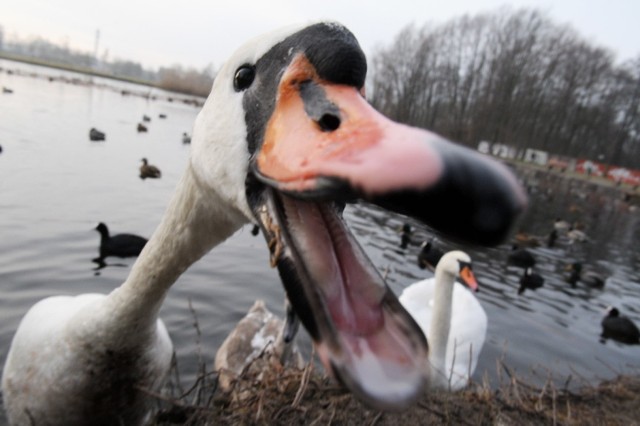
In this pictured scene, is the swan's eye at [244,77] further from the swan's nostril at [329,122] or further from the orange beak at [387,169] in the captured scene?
the swan's nostril at [329,122]

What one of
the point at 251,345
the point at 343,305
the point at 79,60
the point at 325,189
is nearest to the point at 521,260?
the point at 251,345

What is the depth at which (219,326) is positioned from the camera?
6055 mm

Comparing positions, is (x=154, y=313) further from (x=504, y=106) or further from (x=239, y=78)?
(x=504, y=106)

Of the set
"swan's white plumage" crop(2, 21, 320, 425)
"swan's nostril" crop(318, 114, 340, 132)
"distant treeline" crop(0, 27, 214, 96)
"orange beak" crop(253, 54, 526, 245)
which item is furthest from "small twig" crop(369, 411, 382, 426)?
"distant treeline" crop(0, 27, 214, 96)

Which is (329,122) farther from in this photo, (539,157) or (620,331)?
(539,157)

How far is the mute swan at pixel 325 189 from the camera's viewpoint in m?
0.83

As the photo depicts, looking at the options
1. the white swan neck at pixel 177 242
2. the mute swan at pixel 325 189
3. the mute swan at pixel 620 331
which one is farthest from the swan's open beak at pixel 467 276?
the mute swan at pixel 325 189

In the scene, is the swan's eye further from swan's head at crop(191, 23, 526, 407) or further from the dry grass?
the dry grass

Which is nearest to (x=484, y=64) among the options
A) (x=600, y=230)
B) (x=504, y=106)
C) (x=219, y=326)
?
(x=504, y=106)

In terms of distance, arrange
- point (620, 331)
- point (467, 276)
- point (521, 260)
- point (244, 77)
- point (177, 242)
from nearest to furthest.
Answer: point (244, 77)
point (177, 242)
point (467, 276)
point (620, 331)
point (521, 260)

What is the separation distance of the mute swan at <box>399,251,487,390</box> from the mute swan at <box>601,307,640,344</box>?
3178 millimetres

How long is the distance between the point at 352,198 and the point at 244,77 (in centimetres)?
82

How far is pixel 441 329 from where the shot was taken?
182 inches

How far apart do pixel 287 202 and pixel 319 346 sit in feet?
1.42
